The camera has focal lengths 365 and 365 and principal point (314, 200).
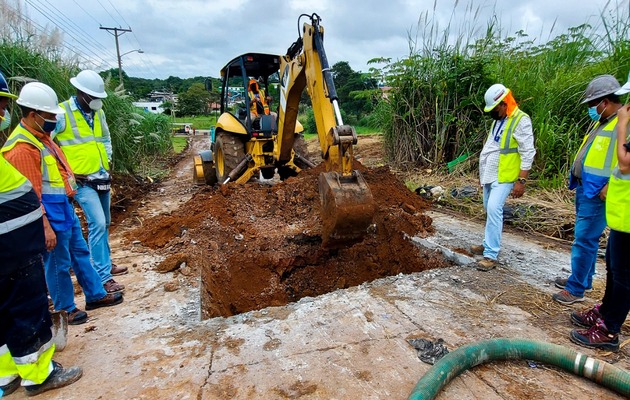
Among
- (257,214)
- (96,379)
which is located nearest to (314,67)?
(257,214)

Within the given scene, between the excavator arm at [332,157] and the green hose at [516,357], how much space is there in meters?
1.37

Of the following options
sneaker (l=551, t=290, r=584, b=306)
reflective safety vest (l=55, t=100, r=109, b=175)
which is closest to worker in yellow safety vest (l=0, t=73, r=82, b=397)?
reflective safety vest (l=55, t=100, r=109, b=175)

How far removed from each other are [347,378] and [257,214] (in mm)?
3643

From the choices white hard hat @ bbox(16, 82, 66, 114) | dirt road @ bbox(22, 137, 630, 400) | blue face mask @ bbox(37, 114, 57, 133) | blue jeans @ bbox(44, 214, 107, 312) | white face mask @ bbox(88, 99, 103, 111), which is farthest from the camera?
white face mask @ bbox(88, 99, 103, 111)

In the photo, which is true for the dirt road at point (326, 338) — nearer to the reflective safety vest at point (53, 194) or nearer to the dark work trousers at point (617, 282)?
the dark work trousers at point (617, 282)

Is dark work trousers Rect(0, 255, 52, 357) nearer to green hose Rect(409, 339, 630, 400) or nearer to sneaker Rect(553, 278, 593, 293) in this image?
green hose Rect(409, 339, 630, 400)

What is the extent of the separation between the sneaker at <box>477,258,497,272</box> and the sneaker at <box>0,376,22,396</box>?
12.5 ft

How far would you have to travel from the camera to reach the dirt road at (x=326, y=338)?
2135mm

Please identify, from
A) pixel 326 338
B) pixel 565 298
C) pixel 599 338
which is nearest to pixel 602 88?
pixel 565 298

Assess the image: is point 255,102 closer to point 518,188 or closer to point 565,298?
point 518,188

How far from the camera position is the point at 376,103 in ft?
Answer: 31.0

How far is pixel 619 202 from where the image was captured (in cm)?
223

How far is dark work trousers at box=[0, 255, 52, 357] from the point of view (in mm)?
2043

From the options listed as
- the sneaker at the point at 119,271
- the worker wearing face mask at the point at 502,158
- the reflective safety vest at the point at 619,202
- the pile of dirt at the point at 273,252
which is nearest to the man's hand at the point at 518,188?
the worker wearing face mask at the point at 502,158
